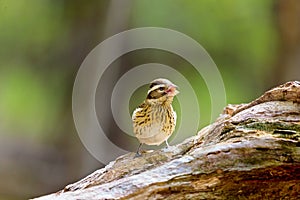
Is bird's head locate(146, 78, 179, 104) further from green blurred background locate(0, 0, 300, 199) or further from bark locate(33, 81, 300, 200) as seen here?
green blurred background locate(0, 0, 300, 199)

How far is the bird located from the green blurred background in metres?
1.12

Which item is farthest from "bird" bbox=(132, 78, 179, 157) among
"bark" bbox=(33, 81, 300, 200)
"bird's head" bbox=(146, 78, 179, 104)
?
"bark" bbox=(33, 81, 300, 200)

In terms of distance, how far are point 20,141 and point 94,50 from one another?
1.91 feet

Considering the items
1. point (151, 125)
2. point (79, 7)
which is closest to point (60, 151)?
point (79, 7)

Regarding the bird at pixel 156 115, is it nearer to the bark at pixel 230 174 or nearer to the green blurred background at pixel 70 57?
the bark at pixel 230 174

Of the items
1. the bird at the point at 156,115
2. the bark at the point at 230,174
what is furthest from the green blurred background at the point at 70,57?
the bark at the point at 230,174

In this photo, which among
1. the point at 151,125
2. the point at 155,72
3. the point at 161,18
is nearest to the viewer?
the point at 151,125

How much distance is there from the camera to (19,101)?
8.38ft

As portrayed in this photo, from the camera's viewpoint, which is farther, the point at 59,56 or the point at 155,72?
the point at 59,56

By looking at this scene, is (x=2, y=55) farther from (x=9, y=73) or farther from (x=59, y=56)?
(x=59, y=56)

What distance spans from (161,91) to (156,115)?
0.05m

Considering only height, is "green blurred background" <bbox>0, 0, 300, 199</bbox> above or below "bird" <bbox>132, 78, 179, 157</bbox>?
above

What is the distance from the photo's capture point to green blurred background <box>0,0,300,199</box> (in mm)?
2328

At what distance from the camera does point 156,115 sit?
1.13 metres
